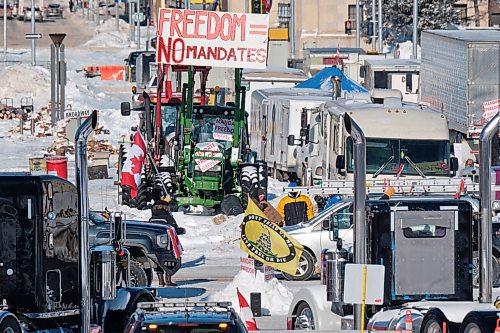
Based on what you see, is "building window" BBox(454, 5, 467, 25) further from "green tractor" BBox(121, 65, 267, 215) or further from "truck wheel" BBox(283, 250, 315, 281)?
"truck wheel" BBox(283, 250, 315, 281)

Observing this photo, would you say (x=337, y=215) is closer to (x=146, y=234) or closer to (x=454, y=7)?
(x=146, y=234)

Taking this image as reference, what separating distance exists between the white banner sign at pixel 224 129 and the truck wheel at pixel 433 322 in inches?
667

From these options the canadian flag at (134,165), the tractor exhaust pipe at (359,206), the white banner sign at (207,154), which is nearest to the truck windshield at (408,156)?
the white banner sign at (207,154)

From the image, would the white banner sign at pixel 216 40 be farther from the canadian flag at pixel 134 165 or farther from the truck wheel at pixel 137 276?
the truck wheel at pixel 137 276

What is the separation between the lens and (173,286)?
2128cm

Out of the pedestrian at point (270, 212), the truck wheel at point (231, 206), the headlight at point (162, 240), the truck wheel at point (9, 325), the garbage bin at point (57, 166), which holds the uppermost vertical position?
the truck wheel at point (9, 325)

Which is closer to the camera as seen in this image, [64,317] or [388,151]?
[64,317]

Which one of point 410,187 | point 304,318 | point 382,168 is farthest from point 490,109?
point 304,318

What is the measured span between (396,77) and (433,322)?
34517 millimetres

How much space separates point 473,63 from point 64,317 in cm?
2345

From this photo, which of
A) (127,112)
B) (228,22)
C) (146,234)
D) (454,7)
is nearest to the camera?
(146,234)

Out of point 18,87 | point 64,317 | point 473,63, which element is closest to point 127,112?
point 473,63

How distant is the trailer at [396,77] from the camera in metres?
46.5

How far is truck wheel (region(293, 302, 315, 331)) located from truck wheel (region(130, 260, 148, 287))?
15.0 feet
